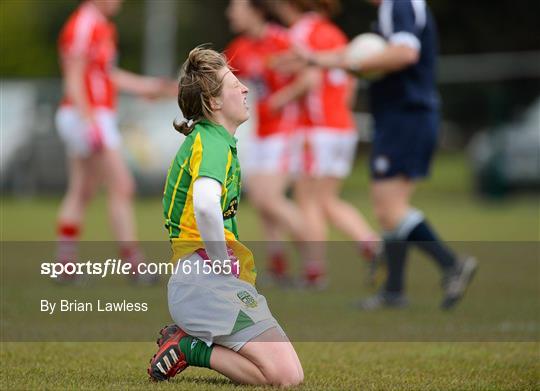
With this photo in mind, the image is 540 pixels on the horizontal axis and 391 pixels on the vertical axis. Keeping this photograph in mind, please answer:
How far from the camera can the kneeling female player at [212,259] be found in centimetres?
466

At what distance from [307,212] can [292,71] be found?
1.11m

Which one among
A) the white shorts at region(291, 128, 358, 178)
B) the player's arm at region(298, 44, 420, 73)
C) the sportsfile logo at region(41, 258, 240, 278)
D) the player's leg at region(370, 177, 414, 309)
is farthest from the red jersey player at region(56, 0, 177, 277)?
the player's leg at region(370, 177, 414, 309)

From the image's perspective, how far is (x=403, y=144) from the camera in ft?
25.0

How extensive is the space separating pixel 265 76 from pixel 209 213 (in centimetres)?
505

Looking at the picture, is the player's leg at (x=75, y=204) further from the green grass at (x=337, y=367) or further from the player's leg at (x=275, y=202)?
the green grass at (x=337, y=367)

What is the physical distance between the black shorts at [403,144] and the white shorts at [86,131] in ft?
7.93

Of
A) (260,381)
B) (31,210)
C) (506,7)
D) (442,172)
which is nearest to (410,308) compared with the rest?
(260,381)

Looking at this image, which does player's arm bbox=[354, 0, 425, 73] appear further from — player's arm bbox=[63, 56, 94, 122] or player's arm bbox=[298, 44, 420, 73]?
player's arm bbox=[63, 56, 94, 122]

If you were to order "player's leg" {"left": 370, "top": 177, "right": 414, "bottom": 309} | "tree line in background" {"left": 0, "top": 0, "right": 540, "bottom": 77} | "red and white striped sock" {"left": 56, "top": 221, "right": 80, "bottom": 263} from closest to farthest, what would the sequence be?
"player's leg" {"left": 370, "top": 177, "right": 414, "bottom": 309}
"red and white striped sock" {"left": 56, "top": 221, "right": 80, "bottom": 263}
"tree line in background" {"left": 0, "top": 0, "right": 540, "bottom": 77}

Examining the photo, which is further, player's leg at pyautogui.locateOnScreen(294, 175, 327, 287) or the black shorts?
player's leg at pyautogui.locateOnScreen(294, 175, 327, 287)

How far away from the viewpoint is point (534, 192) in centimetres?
1895

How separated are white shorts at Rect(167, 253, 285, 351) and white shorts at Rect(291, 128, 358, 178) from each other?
441 cm

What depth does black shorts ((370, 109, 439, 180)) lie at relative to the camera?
761 cm

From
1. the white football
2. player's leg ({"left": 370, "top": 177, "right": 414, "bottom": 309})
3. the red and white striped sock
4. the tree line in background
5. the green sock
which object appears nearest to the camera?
the green sock
